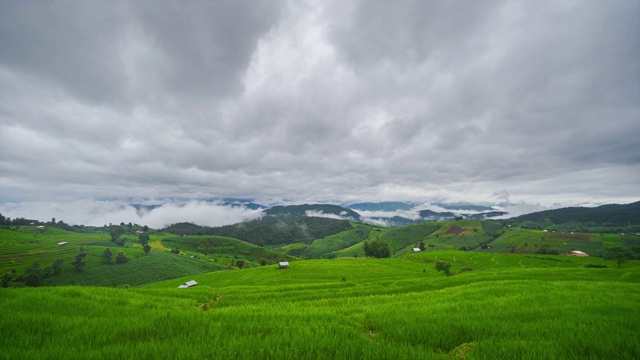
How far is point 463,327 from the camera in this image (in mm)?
8523

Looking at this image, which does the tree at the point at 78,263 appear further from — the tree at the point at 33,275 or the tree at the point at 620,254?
the tree at the point at 620,254

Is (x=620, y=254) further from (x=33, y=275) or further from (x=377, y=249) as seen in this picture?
(x=33, y=275)

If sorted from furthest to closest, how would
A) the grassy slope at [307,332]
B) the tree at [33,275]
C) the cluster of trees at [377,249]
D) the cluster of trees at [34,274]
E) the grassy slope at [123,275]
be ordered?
the grassy slope at [123,275] < the cluster of trees at [377,249] < the tree at [33,275] < the cluster of trees at [34,274] < the grassy slope at [307,332]

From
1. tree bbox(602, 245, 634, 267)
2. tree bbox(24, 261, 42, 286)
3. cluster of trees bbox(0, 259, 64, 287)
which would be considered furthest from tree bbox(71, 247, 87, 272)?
tree bbox(602, 245, 634, 267)

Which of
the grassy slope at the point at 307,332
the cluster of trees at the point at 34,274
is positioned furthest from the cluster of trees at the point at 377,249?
the cluster of trees at the point at 34,274

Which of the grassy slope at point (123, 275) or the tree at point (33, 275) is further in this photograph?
the grassy slope at point (123, 275)

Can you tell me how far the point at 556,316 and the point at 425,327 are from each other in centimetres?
704

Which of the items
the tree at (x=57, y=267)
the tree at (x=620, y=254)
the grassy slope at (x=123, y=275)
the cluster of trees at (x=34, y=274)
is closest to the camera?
the tree at (x=620, y=254)

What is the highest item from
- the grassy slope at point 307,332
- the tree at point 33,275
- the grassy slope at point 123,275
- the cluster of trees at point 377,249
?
the grassy slope at point 307,332

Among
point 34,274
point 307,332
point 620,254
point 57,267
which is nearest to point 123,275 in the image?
point 57,267

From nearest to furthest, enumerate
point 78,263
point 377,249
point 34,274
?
point 34,274 → point 377,249 → point 78,263

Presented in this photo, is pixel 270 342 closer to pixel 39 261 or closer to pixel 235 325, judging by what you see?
pixel 235 325

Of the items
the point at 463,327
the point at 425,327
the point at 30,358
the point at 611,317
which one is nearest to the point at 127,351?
the point at 30,358

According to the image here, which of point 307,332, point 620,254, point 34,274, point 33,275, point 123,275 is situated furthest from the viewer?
point 123,275
